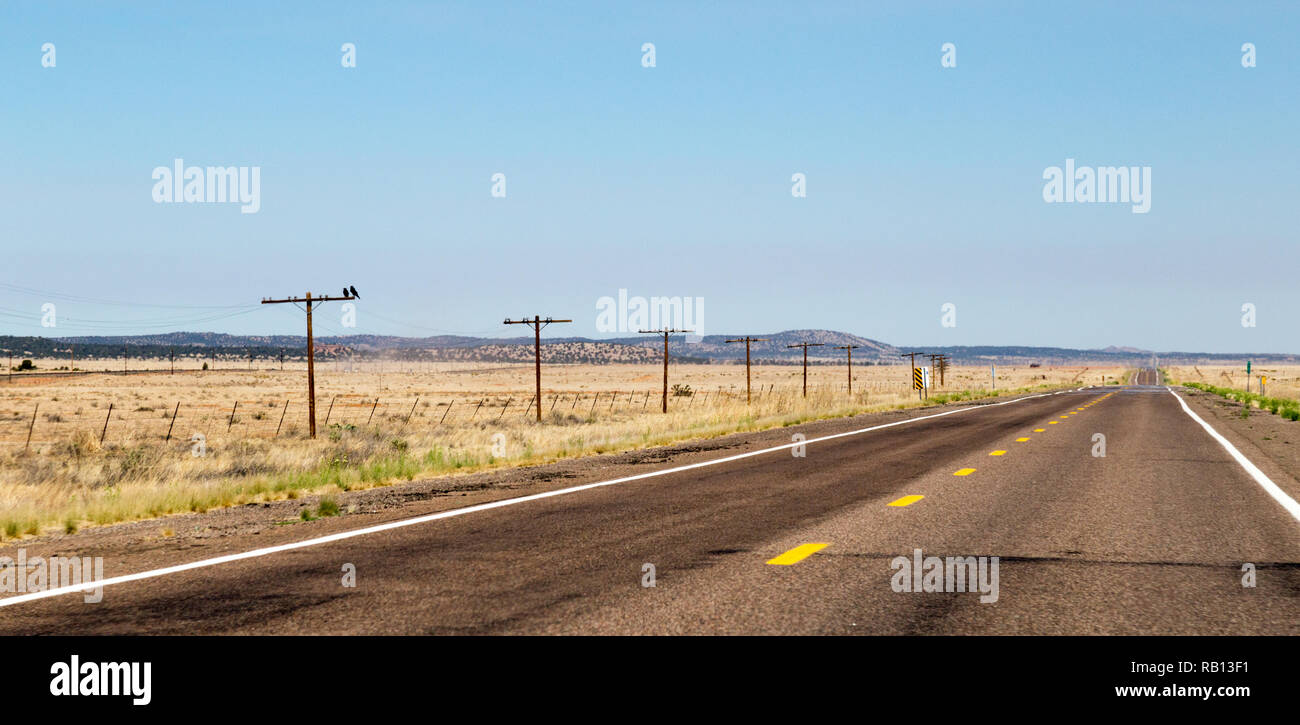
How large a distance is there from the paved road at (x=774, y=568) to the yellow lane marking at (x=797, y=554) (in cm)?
5

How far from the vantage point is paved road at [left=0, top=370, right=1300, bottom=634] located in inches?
249

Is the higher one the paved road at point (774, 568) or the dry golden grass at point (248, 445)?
the paved road at point (774, 568)

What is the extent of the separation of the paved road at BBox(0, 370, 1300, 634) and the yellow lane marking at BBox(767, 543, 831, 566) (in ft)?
0.16

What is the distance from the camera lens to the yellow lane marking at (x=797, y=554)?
8281 mm

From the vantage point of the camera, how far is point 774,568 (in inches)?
315

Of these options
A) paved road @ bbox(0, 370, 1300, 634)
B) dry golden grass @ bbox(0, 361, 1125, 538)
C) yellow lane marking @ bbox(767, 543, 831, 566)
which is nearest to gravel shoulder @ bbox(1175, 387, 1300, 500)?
paved road @ bbox(0, 370, 1300, 634)

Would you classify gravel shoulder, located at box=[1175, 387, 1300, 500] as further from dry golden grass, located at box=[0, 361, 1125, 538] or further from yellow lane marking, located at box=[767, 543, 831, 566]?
dry golden grass, located at box=[0, 361, 1125, 538]

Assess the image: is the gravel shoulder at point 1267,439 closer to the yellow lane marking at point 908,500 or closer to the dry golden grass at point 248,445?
the yellow lane marking at point 908,500

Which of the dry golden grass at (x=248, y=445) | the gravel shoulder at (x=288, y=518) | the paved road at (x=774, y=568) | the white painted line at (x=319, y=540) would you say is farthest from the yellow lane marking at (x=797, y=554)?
the dry golden grass at (x=248, y=445)

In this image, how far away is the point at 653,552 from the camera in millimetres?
8797
